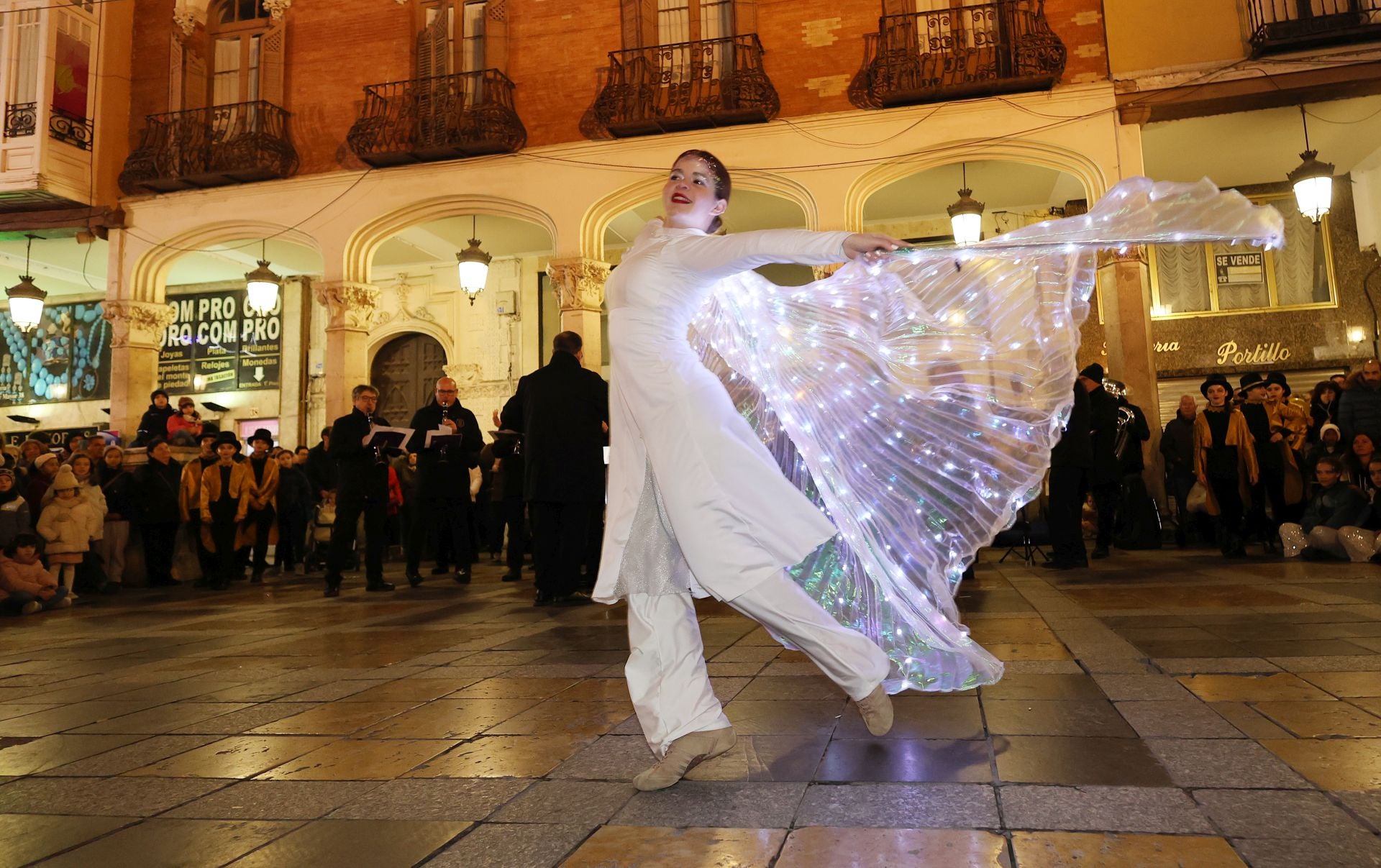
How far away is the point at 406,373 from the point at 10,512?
10.9 m

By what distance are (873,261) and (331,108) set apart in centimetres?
1530

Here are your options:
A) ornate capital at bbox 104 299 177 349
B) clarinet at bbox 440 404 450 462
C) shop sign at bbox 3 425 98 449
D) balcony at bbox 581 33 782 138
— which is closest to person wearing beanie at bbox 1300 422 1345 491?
balcony at bbox 581 33 782 138

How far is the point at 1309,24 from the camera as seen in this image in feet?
40.6

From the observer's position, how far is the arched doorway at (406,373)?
19469 mm

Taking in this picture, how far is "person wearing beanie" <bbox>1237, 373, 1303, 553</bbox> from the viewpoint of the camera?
9.73 meters

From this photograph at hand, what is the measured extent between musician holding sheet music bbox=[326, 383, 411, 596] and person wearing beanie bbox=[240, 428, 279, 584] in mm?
2687

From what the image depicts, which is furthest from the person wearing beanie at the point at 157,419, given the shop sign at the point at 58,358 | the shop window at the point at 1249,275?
the shop window at the point at 1249,275

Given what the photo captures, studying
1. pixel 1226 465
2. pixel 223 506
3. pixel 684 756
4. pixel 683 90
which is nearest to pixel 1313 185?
pixel 1226 465

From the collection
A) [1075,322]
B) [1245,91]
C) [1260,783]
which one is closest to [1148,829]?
[1260,783]

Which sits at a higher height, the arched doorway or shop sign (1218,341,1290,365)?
the arched doorway

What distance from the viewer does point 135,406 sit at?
52.1 ft

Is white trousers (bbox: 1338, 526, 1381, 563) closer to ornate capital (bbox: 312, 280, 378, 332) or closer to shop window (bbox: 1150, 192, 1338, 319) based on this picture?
shop window (bbox: 1150, 192, 1338, 319)

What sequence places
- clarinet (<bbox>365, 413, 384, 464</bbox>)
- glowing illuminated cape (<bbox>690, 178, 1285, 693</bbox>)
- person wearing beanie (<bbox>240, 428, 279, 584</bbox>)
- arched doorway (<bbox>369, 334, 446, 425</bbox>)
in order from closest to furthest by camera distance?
glowing illuminated cape (<bbox>690, 178, 1285, 693</bbox>) < clarinet (<bbox>365, 413, 384, 464</bbox>) < person wearing beanie (<bbox>240, 428, 279, 584</bbox>) < arched doorway (<bbox>369, 334, 446, 425</bbox>)

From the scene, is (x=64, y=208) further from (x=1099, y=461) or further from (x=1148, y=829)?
(x=1148, y=829)
